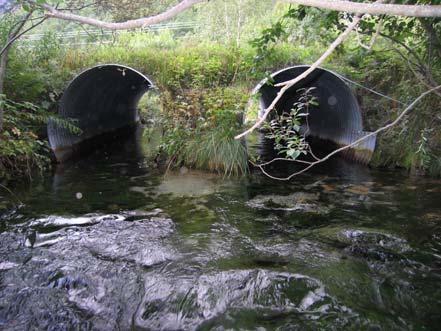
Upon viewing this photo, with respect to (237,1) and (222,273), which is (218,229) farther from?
(237,1)

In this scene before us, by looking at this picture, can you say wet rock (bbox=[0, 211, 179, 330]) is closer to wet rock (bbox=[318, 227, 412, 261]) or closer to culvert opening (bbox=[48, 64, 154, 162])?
wet rock (bbox=[318, 227, 412, 261])

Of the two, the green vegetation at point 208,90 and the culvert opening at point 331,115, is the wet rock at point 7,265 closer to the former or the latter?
the green vegetation at point 208,90

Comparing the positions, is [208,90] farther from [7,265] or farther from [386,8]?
[386,8]

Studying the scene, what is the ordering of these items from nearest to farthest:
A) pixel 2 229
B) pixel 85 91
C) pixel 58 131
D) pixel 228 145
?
1. pixel 2 229
2. pixel 228 145
3. pixel 58 131
4. pixel 85 91

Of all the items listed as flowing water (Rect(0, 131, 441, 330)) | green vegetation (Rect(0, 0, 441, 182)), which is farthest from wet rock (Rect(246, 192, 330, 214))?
green vegetation (Rect(0, 0, 441, 182))

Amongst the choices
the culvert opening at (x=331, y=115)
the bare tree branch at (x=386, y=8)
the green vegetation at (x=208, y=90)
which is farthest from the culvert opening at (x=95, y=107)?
the bare tree branch at (x=386, y=8)

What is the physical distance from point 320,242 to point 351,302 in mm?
1386

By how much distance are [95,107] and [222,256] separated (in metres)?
8.86

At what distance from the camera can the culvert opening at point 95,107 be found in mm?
9945

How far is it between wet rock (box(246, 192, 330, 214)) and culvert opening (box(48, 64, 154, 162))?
12.3 ft

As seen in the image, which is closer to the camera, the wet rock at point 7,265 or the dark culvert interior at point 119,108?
the wet rock at point 7,265

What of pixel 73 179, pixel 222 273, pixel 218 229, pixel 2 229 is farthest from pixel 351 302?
pixel 73 179

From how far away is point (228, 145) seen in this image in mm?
8508

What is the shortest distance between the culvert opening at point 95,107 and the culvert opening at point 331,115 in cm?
390
